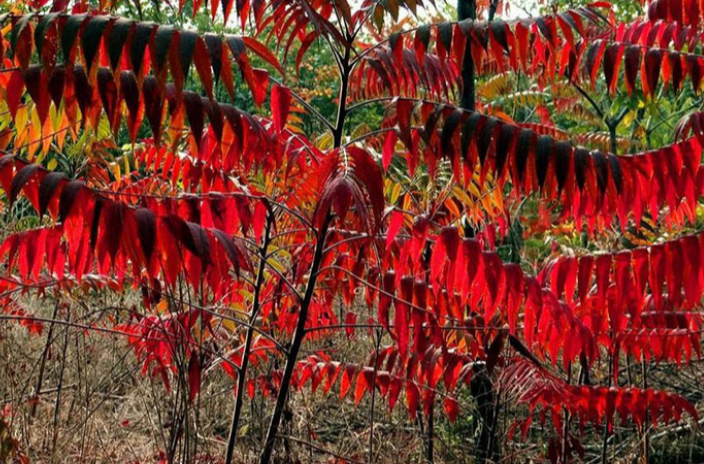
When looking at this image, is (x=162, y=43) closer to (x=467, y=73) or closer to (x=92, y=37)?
(x=92, y=37)

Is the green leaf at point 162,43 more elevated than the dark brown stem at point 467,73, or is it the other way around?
the dark brown stem at point 467,73

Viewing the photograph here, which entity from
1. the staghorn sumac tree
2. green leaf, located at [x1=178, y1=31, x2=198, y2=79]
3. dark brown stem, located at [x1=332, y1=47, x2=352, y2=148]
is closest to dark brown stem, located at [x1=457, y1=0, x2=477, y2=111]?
the staghorn sumac tree

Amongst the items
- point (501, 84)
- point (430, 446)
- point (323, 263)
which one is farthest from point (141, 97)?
point (501, 84)

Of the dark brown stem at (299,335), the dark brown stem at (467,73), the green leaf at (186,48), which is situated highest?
the dark brown stem at (467,73)

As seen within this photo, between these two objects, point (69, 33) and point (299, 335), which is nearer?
point (69, 33)

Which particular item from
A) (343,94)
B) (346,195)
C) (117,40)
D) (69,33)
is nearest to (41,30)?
(69,33)

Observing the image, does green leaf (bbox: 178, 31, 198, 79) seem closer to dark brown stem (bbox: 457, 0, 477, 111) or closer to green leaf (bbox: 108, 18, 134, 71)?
green leaf (bbox: 108, 18, 134, 71)

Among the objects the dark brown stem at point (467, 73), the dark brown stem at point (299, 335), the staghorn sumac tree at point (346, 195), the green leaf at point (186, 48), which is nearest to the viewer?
the green leaf at point (186, 48)

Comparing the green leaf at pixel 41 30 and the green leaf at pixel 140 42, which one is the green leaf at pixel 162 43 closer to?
the green leaf at pixel 140 42

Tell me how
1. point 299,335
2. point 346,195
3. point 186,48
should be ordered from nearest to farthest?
point 186,48 < point 346,195 < point 299,335

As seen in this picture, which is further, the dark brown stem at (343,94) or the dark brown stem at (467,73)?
the dark brown stem at (467,73)

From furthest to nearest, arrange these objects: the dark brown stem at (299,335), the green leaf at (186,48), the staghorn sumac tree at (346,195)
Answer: the dark brown stem at (299,335) → the staghorn sumac tree at (346,195) → the green leaf at (186,48)

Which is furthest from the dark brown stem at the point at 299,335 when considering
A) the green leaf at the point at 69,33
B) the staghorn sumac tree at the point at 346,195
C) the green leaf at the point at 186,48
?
the green leaf at the point at 69,33

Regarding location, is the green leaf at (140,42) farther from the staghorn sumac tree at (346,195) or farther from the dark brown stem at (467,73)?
the dark brown stem at (467,73)
